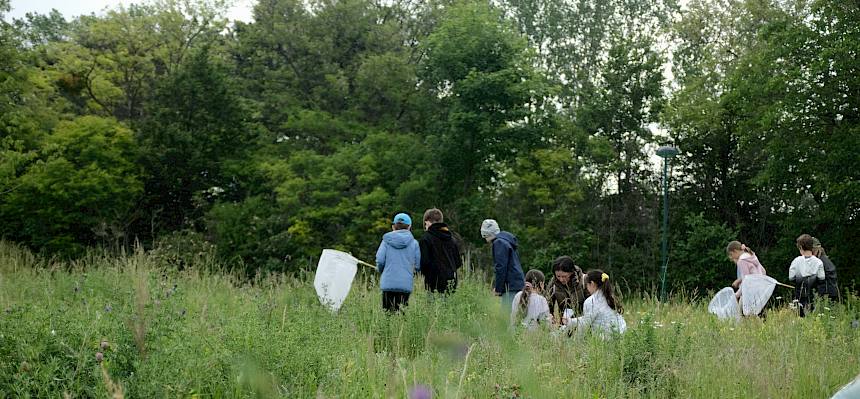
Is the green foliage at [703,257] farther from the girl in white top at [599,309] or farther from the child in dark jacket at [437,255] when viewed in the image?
the girl in white top at [599,309]

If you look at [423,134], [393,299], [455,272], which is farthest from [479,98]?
[393,299]

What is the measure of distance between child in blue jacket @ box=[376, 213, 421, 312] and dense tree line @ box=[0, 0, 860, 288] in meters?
15.7

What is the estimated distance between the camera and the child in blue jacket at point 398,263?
9469mm

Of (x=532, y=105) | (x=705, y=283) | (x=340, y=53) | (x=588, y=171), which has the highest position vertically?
(x=340, y=53)

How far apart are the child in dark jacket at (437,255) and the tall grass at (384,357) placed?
1710 mm

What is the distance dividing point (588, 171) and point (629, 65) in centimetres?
354

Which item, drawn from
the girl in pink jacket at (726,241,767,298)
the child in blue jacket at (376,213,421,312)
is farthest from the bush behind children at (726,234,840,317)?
the child in blue jacket at (376,213,421,312)

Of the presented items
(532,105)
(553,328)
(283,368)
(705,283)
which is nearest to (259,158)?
(532,105)

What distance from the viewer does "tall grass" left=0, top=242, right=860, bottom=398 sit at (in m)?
4.77

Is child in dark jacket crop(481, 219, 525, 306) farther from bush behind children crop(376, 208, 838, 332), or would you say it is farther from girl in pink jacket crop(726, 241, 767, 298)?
girl in pink jacket crop(726, 241, 767, 298)

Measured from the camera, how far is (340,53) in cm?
3394

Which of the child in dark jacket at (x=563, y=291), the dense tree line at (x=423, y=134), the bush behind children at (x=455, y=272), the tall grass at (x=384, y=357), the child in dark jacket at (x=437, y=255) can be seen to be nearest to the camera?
the tall grass at (x=384, y=357)

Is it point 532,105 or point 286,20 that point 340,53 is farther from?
point 532,105

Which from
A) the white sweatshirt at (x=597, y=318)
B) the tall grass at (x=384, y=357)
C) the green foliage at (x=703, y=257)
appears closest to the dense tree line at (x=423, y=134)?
the green foliage at (x=703, y=257)
